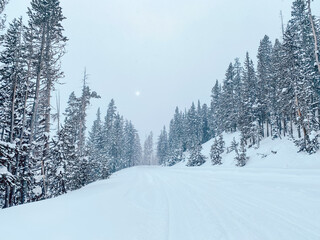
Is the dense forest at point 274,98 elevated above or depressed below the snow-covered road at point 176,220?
above

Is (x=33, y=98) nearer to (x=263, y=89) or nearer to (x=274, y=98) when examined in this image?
(x=274, y=98)

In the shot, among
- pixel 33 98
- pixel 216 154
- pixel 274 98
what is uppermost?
pixel 274 98

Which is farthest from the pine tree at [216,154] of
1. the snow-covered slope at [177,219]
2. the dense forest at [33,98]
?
the snow-covered slope at [177,219]

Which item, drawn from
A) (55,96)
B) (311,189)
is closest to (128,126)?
(55,96)

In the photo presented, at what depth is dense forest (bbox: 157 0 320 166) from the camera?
21.9 meters

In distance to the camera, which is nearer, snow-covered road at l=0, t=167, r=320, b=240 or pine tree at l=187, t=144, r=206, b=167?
snow-covered road at l=0, t=167, r=320, b=240

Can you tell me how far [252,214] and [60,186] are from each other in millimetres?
14922

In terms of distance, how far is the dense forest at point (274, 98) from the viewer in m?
21.9

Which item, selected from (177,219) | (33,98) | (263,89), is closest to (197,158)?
(263,89)

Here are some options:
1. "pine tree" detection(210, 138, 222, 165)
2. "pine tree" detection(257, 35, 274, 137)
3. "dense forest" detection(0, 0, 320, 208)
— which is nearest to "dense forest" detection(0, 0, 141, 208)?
"dense forest" detection(0, 0, 320, 208)

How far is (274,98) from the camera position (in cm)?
3284

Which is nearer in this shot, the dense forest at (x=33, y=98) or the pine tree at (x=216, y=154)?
the dense forest at (x=33, y=98)

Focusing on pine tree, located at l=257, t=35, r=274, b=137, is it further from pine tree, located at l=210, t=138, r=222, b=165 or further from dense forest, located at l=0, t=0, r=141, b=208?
dense forest, located at l=0, t=0, r=141, b=208

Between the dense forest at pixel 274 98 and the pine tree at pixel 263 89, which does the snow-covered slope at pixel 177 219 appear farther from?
the pine tree at pixel 263 89
